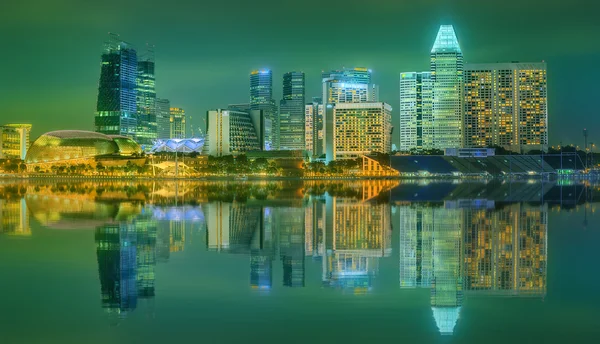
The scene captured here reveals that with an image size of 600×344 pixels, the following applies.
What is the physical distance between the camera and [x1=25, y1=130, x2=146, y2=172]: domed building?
157000 mm

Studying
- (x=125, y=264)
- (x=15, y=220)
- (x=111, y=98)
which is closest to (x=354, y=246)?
(x=125, y=264)

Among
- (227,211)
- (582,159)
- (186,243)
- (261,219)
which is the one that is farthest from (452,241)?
(582,159)

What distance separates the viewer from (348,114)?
629 ft

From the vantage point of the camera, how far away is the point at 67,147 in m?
162

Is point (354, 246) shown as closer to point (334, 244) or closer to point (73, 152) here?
point (334, 244)

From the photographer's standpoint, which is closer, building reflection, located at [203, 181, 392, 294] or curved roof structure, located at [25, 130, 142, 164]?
building reflection, located at [203, 181, 392, 294]

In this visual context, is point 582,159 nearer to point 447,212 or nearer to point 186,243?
point 447,212

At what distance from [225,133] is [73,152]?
1619 inches

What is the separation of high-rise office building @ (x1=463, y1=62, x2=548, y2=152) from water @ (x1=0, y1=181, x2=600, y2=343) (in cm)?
17568

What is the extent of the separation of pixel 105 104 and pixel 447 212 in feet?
577

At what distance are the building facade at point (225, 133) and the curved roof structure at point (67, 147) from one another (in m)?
27.5

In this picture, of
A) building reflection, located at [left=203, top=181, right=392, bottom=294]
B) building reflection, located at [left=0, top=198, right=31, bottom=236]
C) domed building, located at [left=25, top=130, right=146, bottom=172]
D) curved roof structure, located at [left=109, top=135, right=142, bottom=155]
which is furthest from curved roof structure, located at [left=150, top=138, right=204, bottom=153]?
building reflection, located at [left=203, top=181, right=392, bottom=294]

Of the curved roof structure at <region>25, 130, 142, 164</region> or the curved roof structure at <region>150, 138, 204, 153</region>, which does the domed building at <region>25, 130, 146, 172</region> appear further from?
the curved roof structure at <region>150, 138, 204, 153</region>

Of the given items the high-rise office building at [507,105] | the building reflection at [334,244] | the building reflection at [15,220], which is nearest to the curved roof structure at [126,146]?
the high-rise office building at [507,105]
